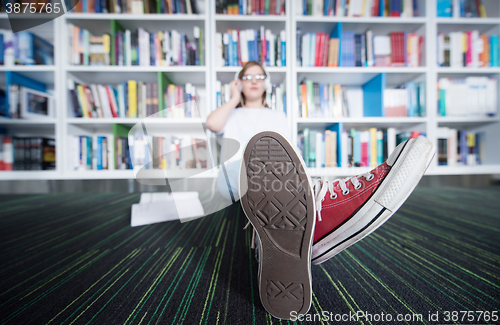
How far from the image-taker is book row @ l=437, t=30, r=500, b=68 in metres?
1.84

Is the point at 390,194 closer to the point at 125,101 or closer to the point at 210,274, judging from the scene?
the point at 210,274

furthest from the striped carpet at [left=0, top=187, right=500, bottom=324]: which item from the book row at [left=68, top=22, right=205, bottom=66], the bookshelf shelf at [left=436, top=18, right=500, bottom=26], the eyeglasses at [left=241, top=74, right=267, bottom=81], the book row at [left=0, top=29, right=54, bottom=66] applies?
the bookshelf shelf at [left=436, top=18, right=500, bottom=26]

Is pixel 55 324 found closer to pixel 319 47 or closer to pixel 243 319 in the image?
pixel 243 319

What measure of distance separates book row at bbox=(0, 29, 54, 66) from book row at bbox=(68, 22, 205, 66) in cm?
27

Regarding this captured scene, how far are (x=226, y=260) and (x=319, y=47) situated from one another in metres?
1.80

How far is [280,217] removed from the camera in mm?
408

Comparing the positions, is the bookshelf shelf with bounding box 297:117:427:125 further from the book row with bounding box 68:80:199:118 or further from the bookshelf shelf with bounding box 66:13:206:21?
the bookshelf shelf with bounding box 66:13:206:21

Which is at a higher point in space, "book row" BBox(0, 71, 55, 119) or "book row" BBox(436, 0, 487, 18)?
"book row" BBox(436, 0, 487, 18)

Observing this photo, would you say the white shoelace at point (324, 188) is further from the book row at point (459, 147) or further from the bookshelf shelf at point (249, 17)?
the book row at point (459, 147)

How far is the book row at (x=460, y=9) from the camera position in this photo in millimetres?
1821

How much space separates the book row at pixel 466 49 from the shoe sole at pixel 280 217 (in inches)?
88.5

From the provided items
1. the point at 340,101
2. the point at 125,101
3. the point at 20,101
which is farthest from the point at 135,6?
the point at 340,101

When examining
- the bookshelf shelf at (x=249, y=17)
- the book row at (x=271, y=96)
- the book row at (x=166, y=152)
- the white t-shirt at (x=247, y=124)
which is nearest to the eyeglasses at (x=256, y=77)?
the white t-shirt at (x=247, y=124)

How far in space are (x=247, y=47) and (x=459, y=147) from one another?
1981mm
